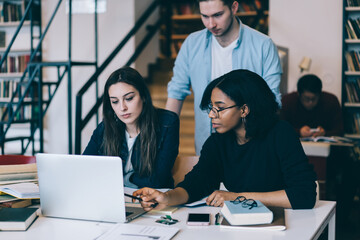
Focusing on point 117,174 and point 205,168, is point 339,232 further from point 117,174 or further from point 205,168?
point 117,174

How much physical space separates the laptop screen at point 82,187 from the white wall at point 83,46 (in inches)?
161

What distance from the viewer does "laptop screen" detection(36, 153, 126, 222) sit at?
139 cm

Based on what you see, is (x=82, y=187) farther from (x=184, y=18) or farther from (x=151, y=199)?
(x=184, y=18)

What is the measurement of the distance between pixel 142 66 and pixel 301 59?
76.3 inches

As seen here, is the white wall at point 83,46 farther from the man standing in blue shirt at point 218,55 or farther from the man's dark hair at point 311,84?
the man standing in blue shirt at point 218,55

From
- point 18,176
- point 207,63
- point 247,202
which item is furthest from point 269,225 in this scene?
point 207,63

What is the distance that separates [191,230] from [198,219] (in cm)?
7

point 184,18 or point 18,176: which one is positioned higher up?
point 184,18

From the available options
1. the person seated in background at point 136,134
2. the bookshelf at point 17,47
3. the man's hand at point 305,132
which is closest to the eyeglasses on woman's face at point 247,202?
the person seated in background at point 136,134

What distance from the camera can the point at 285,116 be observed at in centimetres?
403

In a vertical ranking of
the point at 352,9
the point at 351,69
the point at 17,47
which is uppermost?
the point at 352,9

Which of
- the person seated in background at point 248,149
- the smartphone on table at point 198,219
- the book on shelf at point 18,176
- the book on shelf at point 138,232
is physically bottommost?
the book on shelf at point 138,232

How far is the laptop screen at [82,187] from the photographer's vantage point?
4.58ft

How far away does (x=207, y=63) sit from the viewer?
2553mm
